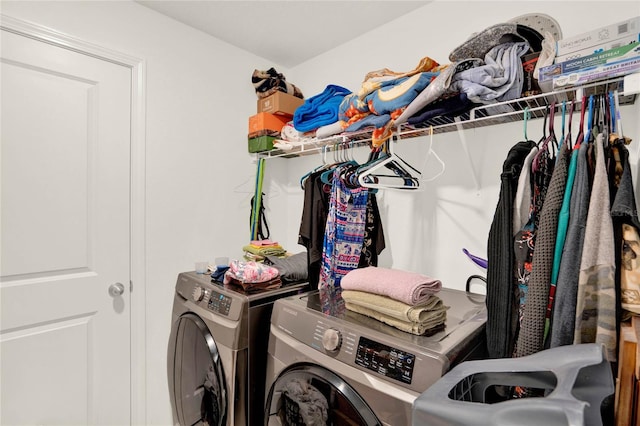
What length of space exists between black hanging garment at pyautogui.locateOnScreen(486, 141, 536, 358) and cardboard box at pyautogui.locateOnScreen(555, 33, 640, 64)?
1.12 feet

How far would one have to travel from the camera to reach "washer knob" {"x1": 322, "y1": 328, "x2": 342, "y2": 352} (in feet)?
3.22

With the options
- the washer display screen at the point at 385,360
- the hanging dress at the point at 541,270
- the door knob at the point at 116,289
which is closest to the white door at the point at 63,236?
the door knob at the point at 116,289

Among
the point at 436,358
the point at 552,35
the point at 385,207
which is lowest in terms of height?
the point at 436,358

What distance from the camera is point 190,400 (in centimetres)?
158

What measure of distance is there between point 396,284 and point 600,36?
92 centimetres

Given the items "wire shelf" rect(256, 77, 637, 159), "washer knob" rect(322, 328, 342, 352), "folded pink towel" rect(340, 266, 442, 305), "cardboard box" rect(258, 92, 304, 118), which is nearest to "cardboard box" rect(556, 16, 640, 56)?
"wire shelf" rect(256, 77, 637, 159)

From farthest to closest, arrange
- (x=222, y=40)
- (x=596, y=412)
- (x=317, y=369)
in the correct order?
(x=222, y=40) < (x=317, y=369) < (x=596, y=412)

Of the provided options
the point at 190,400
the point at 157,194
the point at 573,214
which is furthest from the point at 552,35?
the point at 190,400

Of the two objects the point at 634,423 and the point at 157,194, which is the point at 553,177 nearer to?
the point at 634,423

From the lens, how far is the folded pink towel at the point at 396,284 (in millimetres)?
979

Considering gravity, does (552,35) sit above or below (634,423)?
above

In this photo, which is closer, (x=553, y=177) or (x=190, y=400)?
(x=553, y=177)

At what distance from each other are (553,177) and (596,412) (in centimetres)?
56

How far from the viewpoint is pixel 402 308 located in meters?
0.98
